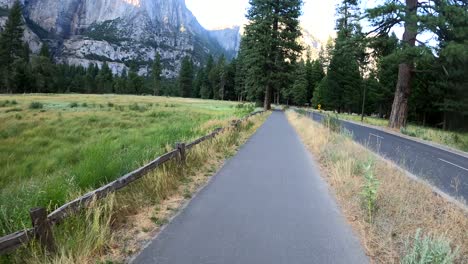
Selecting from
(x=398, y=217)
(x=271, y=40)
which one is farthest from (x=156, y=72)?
(x=398, y=217)

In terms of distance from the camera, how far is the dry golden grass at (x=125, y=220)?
4055 mm

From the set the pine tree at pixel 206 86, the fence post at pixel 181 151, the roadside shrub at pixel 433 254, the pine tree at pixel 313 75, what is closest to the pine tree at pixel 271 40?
the fence post at pixel 181 151

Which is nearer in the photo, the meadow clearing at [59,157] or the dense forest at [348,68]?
the meadow clearing at [59,157]

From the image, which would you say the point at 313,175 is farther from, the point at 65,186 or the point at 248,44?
the point at 248,44

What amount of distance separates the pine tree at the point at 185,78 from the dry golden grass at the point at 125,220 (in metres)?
115

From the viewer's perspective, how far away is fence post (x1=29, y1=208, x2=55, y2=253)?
3.72m

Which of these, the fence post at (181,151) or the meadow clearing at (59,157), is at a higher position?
the fence post at (181,151)

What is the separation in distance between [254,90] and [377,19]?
92.9ft

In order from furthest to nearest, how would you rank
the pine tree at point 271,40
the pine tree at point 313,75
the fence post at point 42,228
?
1. the pine tree at point 313,75
2. the pine tree at point 271,40
3. the fence post at point 42,228

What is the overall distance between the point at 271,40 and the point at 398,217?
42855 millimetres

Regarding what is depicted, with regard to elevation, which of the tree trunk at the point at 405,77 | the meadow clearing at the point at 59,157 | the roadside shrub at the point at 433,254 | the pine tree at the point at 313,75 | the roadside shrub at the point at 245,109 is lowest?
the meadow clearing at the point at 59,157

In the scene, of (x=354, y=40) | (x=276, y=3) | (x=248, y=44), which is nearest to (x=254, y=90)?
(x=248, y=44)

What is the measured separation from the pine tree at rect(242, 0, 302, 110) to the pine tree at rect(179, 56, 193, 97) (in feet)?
243

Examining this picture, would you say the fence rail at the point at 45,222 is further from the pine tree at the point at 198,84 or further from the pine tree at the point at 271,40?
the pine tree at the point at 198,84
